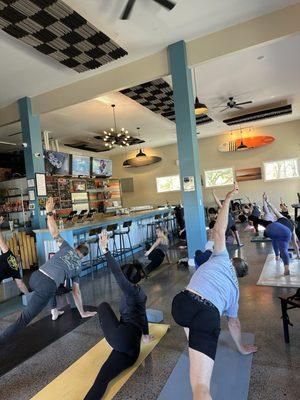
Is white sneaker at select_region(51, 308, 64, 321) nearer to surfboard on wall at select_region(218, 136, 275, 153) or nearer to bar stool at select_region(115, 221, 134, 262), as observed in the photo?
bar stool at select_region(115, 221, 134, 262)

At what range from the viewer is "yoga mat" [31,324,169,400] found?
211cm

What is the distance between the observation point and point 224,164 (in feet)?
42.7

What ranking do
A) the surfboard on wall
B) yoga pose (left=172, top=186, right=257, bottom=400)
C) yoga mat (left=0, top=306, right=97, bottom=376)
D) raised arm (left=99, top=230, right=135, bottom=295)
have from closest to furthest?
yoga pose (left=172, top=186, right=257, bottom=400), raised arm (left=99, top=230, right=135, bottom=295), yoga mat (left=0, top=306, right=97, bottom=376), the surfboard on wall

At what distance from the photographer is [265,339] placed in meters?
2.63

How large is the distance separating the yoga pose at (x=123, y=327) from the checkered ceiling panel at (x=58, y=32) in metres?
3.35

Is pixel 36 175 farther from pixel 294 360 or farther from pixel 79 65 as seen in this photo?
pixel 294 360

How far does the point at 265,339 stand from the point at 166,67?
484 centimetres

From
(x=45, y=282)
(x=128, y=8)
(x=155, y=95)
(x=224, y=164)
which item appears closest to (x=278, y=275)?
(x=45, y=282)

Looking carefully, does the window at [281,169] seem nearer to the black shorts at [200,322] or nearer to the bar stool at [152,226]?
the bar stool at [152,226]

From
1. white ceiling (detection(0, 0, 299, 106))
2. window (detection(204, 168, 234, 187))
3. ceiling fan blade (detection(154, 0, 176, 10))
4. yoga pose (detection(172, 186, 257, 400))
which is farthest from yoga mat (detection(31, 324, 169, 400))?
window (detection(204, 168, 234, 187))

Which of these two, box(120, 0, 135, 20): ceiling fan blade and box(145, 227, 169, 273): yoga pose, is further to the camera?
box(145, 227, 169, 273): yoga pose

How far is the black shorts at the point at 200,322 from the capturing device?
1513 mm

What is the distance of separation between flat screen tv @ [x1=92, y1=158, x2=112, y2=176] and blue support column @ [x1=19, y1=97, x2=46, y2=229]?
152 inches

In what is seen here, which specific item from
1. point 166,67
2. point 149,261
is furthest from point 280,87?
point 149,261
